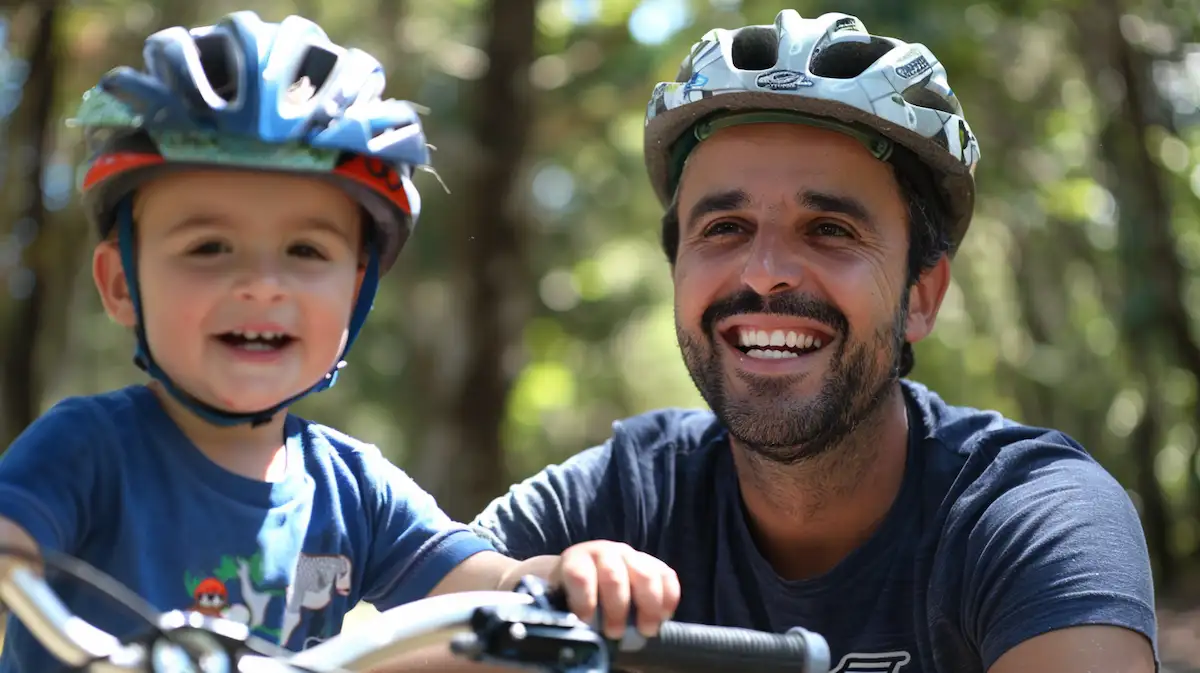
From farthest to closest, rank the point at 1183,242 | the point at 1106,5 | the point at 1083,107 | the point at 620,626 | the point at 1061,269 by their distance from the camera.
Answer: the point at 1061,269 → the point at 1083,107 → the point at 1183,242 → the point at 1106,5 → the point at 620,626

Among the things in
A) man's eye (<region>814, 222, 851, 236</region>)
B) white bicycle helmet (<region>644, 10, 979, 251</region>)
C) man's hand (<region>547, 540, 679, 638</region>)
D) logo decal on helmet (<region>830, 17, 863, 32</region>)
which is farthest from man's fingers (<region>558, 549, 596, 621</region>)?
logo decal on helmet (<region>830, 17, 863, 32</region>)

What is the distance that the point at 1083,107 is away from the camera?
509 inches

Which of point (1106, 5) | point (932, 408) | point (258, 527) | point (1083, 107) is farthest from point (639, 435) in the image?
point (1083, 107)

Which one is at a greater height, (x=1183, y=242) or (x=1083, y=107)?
(x=1083, y=107)

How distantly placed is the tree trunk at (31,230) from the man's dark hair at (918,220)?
9.73m

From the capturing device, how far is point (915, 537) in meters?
3.53

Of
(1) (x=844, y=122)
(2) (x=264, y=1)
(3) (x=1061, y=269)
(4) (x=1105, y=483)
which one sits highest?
(2) (x=264, y=1)

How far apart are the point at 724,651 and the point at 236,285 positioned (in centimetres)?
134

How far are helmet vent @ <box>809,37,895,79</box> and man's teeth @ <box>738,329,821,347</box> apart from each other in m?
0.76

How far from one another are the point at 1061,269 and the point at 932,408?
10.7 metres

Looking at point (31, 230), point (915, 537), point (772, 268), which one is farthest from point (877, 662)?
point (31, 230)

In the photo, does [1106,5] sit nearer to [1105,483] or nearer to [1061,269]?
[1061,269]

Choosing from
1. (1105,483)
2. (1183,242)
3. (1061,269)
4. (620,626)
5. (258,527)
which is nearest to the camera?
(620,626)

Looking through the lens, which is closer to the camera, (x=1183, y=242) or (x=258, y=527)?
(x=258, y=527)
